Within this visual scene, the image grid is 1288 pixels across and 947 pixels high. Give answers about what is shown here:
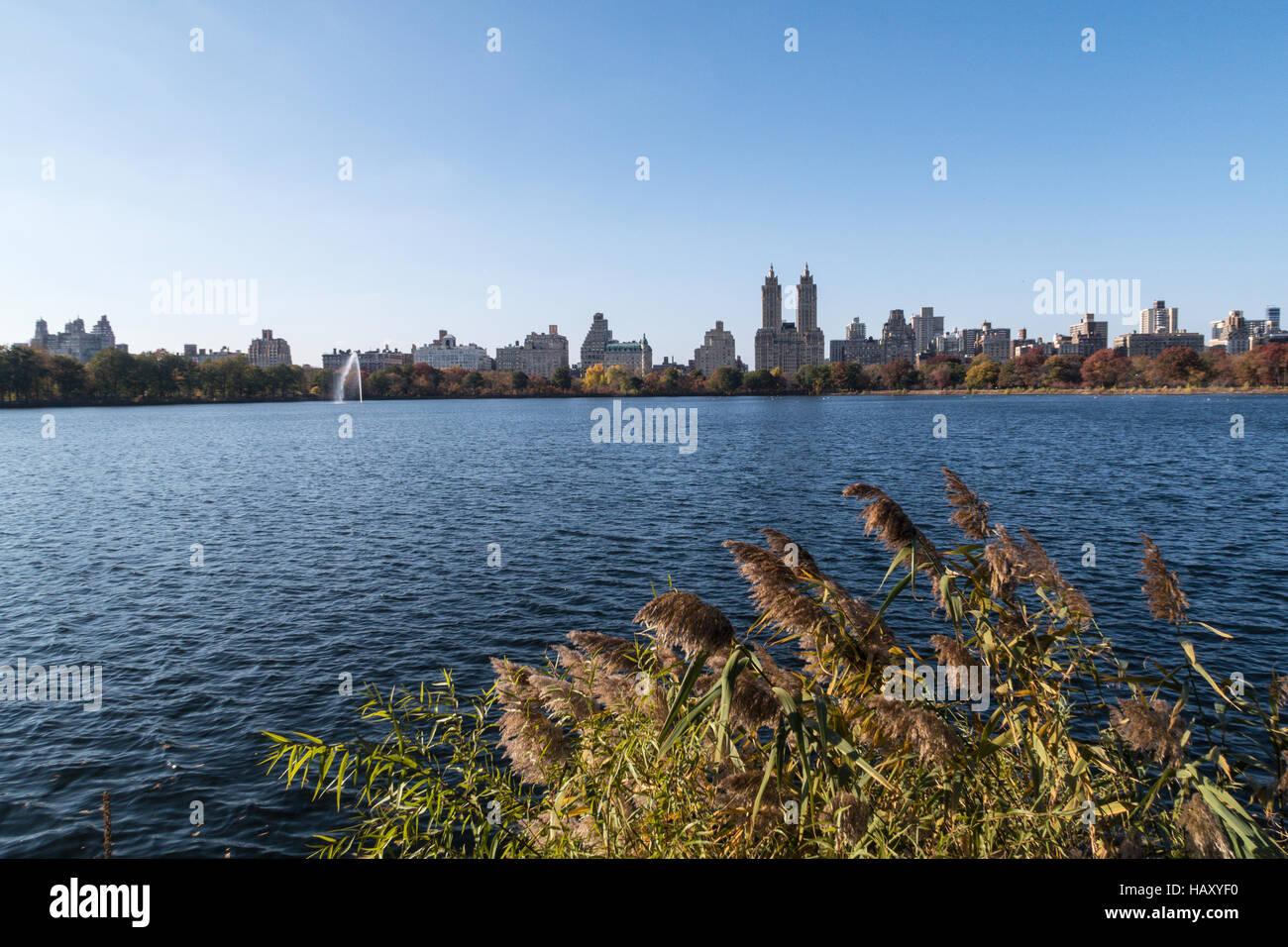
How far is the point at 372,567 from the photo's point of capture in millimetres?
30891

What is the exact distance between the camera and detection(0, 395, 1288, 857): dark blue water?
1572cm

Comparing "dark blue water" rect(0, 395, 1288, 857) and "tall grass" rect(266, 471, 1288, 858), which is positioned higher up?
"tall grass" rect(266, 471, 1288, 858)

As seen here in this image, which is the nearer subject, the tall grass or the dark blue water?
the tall grass

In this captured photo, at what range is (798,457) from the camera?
71125 mm

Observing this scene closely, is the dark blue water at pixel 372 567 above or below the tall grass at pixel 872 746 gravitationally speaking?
below

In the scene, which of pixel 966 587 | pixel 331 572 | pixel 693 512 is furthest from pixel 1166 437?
pixel 966 587

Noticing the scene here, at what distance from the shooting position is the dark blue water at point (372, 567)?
51.6ft

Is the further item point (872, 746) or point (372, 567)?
point (372, 567)

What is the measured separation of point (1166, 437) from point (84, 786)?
99.9m

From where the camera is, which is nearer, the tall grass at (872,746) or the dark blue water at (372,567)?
the tall grass at (872,746)

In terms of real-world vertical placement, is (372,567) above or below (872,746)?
below
